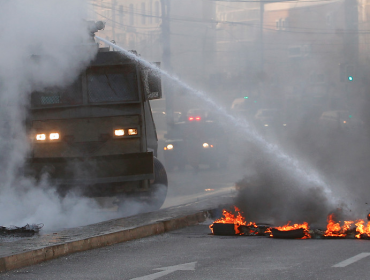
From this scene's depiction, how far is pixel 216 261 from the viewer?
5.78 meters

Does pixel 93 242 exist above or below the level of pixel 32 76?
below

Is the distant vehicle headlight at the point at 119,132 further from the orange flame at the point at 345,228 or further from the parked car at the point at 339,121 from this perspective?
the parked car at the point at 339,121

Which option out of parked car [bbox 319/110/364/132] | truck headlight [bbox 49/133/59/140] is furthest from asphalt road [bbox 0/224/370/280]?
parked car [bbox 319/110/364/132]

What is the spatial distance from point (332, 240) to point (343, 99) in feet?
56.0

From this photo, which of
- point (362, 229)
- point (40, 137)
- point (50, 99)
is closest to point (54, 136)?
point (40, 137)

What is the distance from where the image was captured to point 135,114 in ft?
31.7

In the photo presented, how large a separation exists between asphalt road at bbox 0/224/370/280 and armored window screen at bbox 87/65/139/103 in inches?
121

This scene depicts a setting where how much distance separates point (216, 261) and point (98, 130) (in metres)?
4.26

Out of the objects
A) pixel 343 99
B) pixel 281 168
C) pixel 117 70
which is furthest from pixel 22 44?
pixel 343 99

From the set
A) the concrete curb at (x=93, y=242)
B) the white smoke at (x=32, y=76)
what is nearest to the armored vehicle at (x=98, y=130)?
the white smoke at (x=32, y=76)

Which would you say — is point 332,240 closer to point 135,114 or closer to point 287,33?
point 135,114

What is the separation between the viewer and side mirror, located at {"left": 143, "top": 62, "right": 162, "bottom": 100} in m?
9.84

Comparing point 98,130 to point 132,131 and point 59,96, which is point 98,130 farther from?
point 59,96

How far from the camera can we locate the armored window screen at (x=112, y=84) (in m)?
9.61
